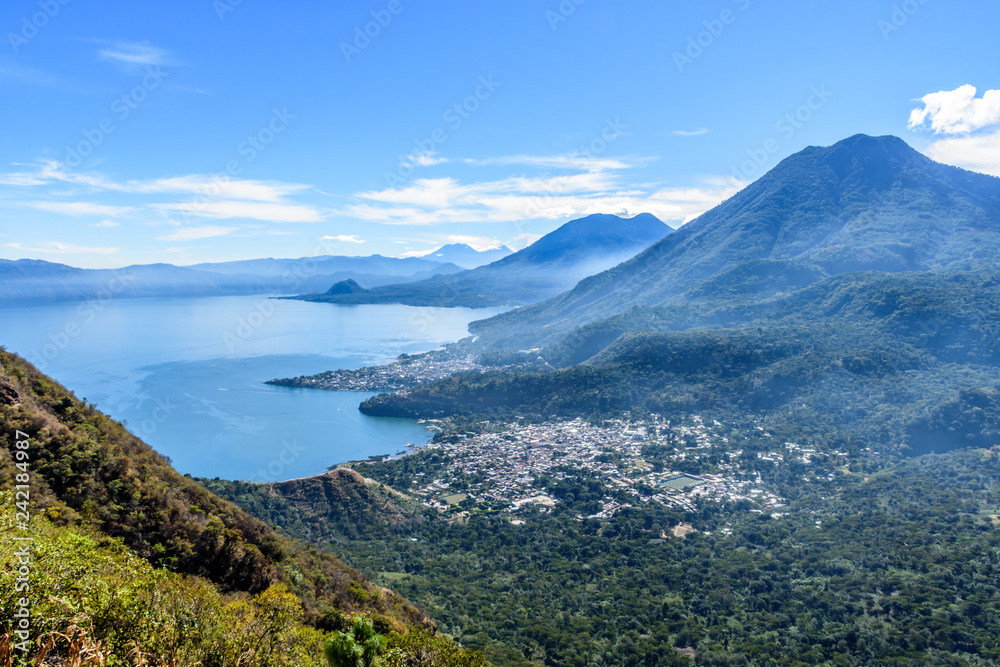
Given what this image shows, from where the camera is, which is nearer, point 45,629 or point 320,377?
point 45,629

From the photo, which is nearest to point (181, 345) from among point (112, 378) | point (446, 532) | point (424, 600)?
point (112, 378)

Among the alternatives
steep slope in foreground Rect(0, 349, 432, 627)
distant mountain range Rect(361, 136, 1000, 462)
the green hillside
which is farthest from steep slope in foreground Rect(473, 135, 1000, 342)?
the green hillside

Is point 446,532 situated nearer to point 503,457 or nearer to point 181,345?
point 503,457

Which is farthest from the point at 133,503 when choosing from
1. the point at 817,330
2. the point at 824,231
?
the point at 824,231

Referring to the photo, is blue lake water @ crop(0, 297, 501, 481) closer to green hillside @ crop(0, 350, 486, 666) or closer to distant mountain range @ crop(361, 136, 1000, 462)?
distant mountain range @ crop(361, 136, 1000, 462)

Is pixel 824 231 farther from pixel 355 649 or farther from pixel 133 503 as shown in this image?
pixel 133 503

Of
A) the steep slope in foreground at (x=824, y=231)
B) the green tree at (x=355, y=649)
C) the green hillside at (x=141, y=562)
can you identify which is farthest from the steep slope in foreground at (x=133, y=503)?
the steep slope in foreground at (x=824, y=231)
